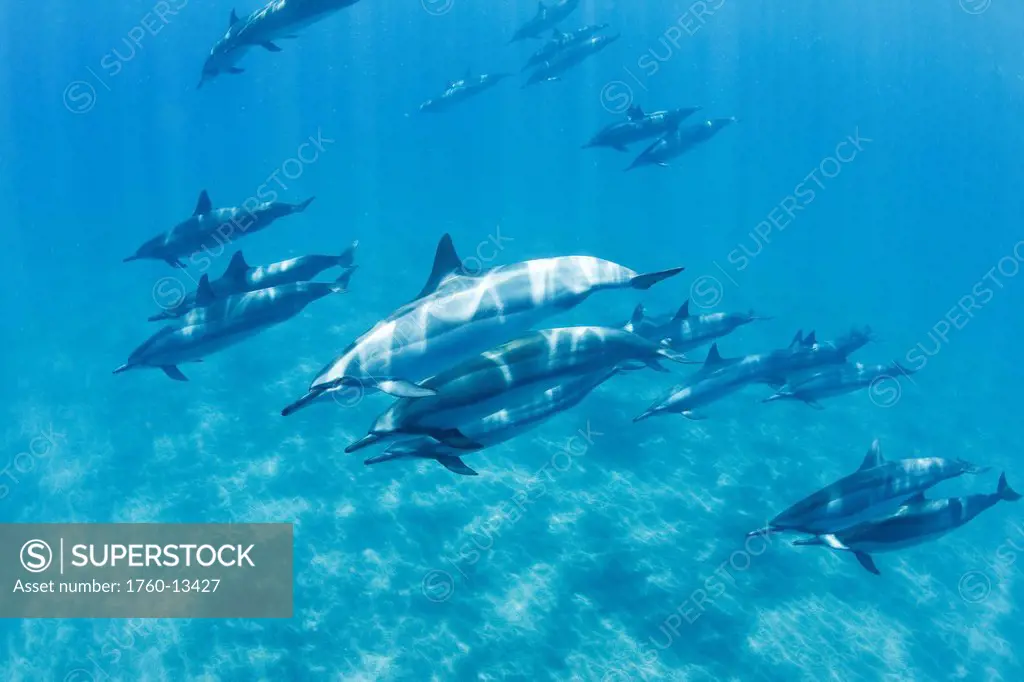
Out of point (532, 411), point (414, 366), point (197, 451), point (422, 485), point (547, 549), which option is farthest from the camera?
point (197, 451)

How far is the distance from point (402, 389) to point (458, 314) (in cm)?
89

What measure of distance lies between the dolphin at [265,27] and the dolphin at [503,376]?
4763 millimetres

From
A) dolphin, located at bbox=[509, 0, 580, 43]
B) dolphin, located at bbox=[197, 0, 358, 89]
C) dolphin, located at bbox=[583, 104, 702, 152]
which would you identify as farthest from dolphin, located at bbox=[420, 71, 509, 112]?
dolphin, located at bbox=[197, 0, 358, 89]

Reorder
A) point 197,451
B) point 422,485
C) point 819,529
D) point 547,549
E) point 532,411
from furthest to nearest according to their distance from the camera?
point 197,451, point 422,485, point 547,549, point 819,529, point 532,411

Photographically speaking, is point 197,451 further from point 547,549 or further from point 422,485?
point 547,549

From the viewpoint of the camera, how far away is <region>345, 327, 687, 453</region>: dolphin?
13.7ft

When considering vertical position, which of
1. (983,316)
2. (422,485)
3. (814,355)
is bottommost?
(983,316)

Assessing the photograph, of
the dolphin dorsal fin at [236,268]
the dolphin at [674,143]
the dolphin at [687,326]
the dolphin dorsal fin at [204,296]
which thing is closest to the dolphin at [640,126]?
the dolphin at [674,143]

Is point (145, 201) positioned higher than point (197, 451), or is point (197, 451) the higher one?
point (145, 201)

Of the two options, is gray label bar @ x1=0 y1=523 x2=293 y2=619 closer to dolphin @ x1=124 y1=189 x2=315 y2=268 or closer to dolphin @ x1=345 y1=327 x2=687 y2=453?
dolphin @ x1=124 y1=189 x2=315 y2=268

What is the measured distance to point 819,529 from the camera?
23.0 feet

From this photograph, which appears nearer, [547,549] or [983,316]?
[547,549]

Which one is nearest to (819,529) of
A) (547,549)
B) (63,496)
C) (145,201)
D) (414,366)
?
(414,366)

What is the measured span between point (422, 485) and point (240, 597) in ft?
14.8
